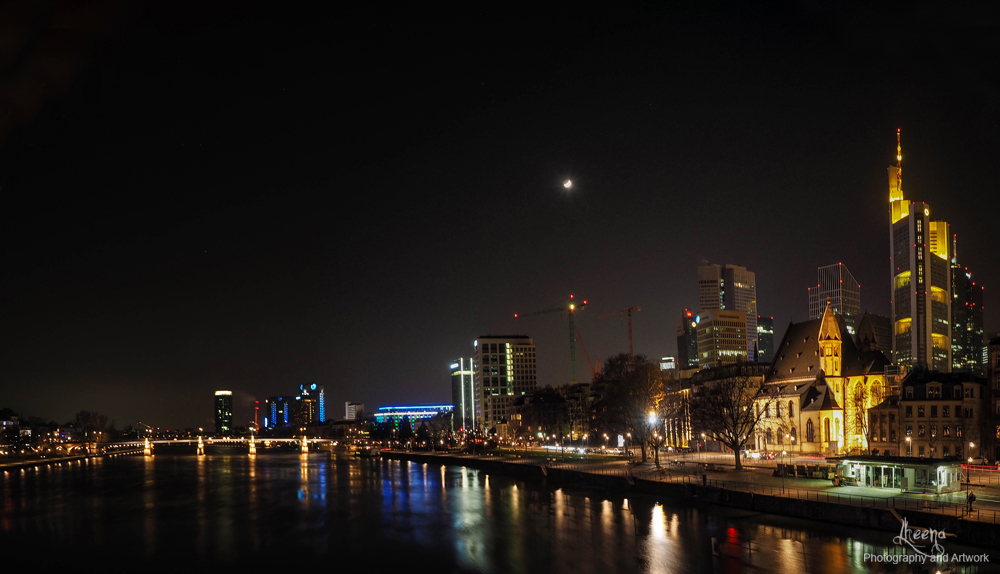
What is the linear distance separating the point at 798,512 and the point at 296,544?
41.0 metres

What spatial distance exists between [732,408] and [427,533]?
43.0 metres

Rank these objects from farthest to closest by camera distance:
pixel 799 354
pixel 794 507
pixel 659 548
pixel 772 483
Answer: pixel 799 354 < pixel 772 483 < pixel 794 507 < pixel 659 548

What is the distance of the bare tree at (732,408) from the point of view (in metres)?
88.4

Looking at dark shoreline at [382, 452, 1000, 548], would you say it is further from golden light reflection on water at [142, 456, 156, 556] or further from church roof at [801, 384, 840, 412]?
golden light reflection on water at [142, 456, 156, 556]

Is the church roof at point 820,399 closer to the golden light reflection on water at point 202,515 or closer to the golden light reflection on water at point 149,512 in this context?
the golden light reflection on water at point 202,515

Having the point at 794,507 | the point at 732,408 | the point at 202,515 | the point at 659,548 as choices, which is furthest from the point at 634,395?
the point at 202,515

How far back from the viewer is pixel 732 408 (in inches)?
3506

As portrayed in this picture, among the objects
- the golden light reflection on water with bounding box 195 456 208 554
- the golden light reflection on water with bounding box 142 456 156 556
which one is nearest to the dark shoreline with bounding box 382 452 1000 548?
the golden light reflection on water with bounding box 195 456 208 554

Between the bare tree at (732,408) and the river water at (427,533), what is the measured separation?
19292 millimetres

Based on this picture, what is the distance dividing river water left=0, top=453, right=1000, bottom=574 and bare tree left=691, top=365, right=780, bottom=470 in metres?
19.3

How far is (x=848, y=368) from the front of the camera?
4550 inches

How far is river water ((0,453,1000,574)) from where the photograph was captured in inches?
1954

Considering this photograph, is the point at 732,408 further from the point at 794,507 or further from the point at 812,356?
the point at 812,356

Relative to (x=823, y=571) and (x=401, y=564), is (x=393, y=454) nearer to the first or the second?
(x=401, y=564)
